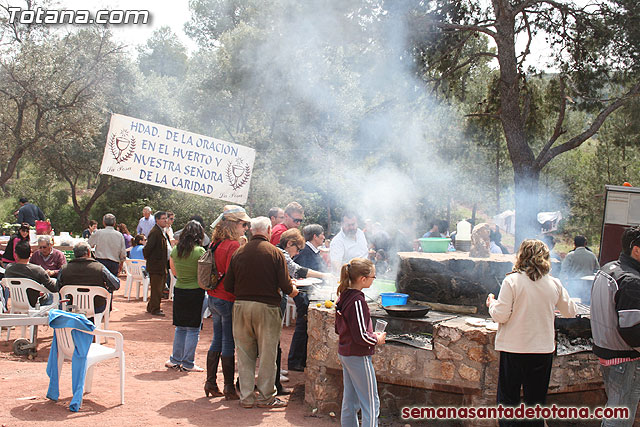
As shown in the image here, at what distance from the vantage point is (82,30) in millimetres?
20422

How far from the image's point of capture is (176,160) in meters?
10.1

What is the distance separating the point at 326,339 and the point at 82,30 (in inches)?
715

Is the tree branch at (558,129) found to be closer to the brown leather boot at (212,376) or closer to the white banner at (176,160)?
the white banner at (176,160)

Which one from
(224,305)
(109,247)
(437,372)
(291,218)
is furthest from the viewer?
(109,247)

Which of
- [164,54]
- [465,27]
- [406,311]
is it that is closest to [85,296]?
[406,311]

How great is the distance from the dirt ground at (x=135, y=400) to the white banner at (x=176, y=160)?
3175 mm

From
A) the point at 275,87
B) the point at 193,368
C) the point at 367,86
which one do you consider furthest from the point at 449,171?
the point at 193,368

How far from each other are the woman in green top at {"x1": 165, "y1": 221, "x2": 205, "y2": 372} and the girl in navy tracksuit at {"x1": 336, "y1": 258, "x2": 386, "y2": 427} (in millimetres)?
2643

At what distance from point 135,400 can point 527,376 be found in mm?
3561

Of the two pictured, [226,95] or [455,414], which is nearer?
[455,414]

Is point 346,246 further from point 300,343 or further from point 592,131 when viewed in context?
point 592,131

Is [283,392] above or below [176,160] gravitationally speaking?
below

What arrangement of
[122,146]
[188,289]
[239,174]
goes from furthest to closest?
[239,174] < [122,146] < [188,289]

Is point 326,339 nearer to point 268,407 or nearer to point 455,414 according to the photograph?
point 268,407
